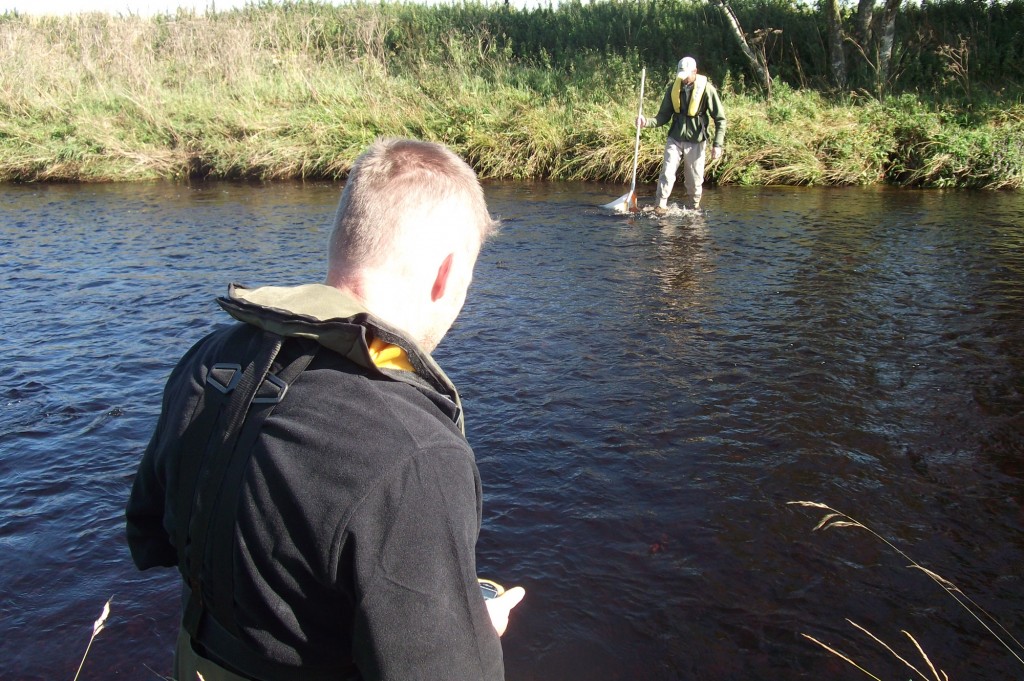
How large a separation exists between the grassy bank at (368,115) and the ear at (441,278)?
14.1 metres

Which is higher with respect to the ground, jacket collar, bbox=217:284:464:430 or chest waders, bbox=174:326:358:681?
jacket collar, bbox=217:284:464:430

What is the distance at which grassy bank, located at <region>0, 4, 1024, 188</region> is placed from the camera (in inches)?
587

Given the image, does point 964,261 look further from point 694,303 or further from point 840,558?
point 840,558

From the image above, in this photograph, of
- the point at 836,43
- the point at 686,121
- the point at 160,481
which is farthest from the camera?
the point at 836,43

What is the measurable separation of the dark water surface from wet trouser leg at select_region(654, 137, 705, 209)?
2.15 meters

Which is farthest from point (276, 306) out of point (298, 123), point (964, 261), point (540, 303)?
point (298, 123)

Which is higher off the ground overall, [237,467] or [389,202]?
[389,202]

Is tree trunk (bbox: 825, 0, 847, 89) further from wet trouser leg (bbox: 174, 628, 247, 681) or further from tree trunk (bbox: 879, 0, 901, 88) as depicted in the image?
wet trouser leg (bbox: 174, 628, 247, 681)

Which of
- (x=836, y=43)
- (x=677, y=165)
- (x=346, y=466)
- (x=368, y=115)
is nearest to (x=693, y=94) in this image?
(x=677, y=165)

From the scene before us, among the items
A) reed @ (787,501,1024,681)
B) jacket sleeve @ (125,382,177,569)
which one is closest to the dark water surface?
reed @ (787,501,1024,681)

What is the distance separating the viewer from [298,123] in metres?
17.0

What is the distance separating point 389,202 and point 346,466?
0.54 m

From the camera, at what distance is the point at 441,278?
1.67 metres

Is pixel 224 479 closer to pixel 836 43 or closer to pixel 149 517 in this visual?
pixel 149 517
